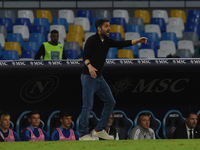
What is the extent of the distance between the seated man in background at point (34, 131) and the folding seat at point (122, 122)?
Answer: 1.29 meters

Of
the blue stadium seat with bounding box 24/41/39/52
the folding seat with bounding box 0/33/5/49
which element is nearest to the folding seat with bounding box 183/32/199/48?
the blue stadium seat with bounding box 24/41/39/52

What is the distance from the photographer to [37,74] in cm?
706

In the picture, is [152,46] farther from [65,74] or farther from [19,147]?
[19,147]

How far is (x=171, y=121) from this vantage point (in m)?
7.87

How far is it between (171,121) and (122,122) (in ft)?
2.91

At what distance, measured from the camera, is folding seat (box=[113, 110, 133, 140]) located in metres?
7.79

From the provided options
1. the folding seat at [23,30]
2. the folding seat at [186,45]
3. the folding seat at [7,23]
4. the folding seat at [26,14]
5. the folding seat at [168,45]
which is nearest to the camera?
the folding seat at [168,45]

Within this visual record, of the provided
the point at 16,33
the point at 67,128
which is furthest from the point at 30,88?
the point at 16,33

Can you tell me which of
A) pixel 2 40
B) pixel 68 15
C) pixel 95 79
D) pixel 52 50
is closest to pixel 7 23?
pixel 2 40

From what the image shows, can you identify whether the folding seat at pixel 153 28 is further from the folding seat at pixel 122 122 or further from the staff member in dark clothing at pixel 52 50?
the folding seat at pixel 122 122

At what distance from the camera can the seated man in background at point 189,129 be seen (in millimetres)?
7270

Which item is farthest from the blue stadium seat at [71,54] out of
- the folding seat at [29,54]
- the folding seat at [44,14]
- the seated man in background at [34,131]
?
the seated man in background at [34,131]

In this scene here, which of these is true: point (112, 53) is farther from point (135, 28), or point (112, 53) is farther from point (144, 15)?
point (144, 15)

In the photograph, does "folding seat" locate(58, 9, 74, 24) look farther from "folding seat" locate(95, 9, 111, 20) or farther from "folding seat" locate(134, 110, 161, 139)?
"folding seat" locate(134, 110, 161, 139)
